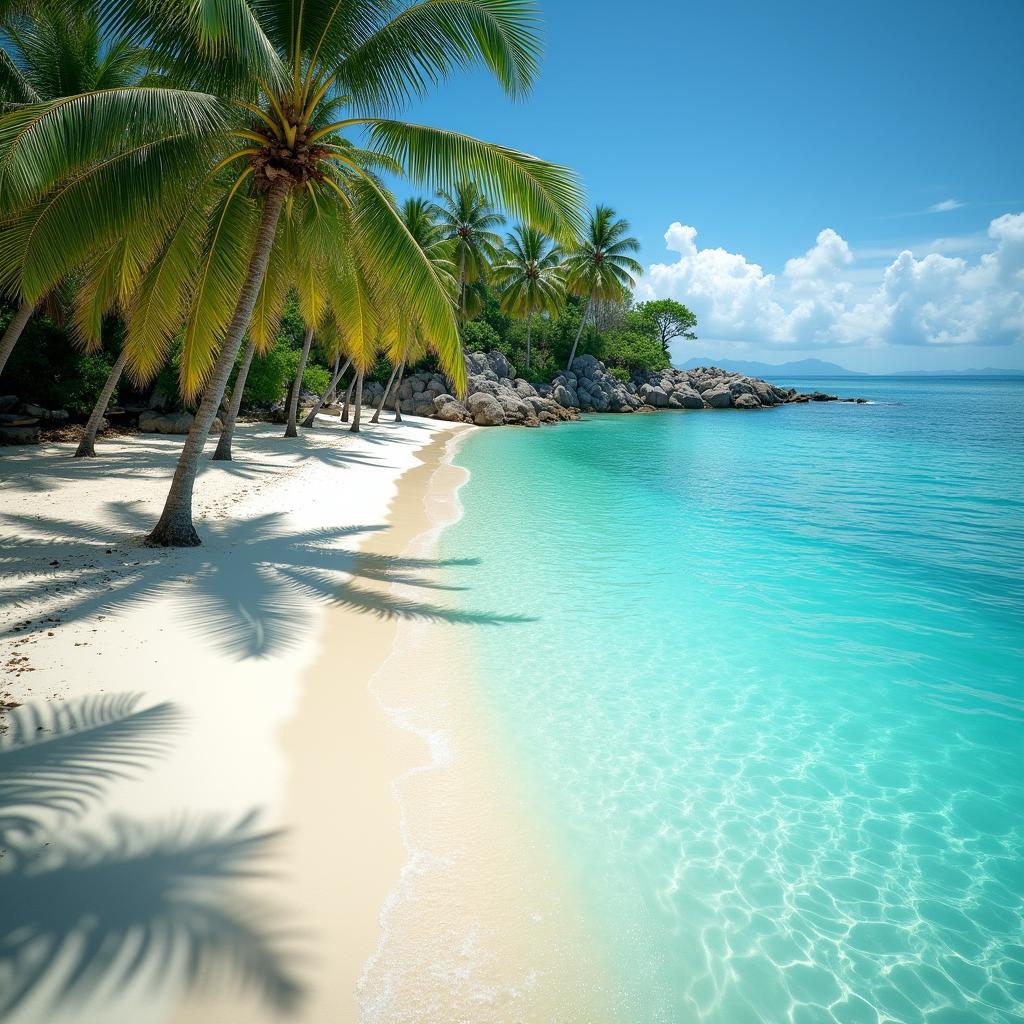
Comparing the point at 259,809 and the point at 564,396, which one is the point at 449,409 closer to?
the point at 564,396

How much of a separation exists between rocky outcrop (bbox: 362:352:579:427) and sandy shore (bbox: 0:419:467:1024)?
2957 cm

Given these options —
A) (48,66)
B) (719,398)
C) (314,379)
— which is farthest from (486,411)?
(719,398)

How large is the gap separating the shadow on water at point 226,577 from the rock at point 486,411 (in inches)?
1115

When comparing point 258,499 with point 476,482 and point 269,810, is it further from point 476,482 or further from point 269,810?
point 269,810

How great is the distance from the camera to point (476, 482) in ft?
59.4

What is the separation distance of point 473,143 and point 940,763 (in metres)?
8.70

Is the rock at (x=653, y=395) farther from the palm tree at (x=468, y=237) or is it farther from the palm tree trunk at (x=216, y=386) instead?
the palm tree trunk at (x=216, y=386)

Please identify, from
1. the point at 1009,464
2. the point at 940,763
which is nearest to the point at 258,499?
the point at 940,763

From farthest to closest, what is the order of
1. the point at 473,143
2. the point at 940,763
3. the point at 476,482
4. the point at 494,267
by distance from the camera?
1. the point at 494,267
2. the point at 476,482
3. the point at 473,143
4. the point at 940,763

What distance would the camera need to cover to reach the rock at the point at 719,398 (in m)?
60.9

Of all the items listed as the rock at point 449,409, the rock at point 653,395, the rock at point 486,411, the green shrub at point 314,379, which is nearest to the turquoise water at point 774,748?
the green shrub at point 314,379

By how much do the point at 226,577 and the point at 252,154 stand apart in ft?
17.9

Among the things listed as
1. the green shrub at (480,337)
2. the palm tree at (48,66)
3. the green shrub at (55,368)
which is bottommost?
the green shrub at (55,368)

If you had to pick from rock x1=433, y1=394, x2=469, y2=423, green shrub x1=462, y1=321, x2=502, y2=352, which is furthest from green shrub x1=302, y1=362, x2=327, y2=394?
green shrub x1=462, y1=321, x2=502, y2=352
